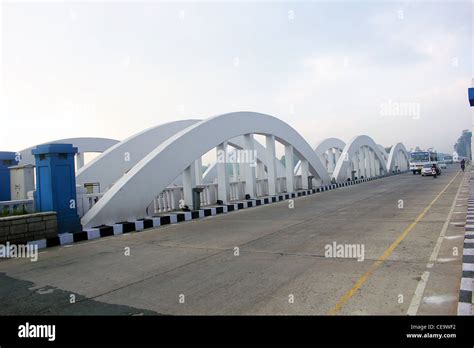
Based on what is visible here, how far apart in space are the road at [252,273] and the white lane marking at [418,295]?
0.04 feet

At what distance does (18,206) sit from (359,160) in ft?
111

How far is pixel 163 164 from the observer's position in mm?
12797

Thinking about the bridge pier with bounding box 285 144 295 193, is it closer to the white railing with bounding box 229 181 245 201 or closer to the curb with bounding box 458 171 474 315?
the white railing with bounding box 229 181 245 201

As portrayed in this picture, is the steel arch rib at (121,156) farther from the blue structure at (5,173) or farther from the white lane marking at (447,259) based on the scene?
the white lane marking at (447,259)

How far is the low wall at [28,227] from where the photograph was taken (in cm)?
811

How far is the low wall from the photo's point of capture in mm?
8111

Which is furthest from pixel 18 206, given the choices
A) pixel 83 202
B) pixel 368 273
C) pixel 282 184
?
pixel 282 184


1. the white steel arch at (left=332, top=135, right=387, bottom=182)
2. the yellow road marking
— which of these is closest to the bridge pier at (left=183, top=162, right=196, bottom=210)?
the yellow road marking

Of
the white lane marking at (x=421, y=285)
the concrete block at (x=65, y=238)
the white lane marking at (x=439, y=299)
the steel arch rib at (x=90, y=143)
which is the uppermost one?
the steel arch rib at (x=90, y=143)

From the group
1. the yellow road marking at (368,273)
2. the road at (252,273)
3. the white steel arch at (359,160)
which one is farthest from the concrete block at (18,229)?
the white steel arch at (359,160)

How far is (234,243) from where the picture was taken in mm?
7883

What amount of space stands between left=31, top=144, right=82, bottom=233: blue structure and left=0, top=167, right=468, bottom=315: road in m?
0.95
